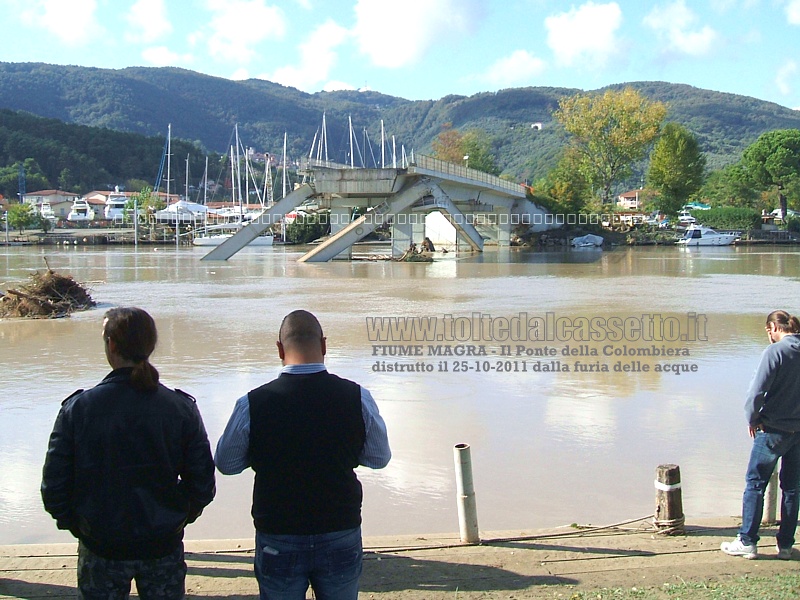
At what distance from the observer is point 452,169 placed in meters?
46.8

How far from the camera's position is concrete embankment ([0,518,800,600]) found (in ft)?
14.7

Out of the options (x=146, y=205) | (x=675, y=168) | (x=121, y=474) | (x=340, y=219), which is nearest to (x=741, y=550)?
(x=121, y=474)

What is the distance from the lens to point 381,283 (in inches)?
1139

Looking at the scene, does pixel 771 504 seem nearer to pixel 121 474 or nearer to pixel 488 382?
pixel 121 474

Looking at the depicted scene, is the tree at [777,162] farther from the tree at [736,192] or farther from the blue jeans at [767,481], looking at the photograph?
the blue jeans at [767,481]

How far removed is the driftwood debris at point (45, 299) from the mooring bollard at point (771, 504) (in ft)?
56.0

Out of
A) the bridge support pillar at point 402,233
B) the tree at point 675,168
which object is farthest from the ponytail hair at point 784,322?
the tree at point 675,168

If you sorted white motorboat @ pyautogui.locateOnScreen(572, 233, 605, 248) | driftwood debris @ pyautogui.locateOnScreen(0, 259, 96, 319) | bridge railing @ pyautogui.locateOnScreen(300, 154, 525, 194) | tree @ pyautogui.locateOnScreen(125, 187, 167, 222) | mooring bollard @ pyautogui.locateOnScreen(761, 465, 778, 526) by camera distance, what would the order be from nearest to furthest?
1. mooring bollard @ pyautogui.locateOnScreen(761, 465, 778, 526)
2. driftwood debris @ pyautogui.locateOnScreen(0, 259, 96, 319)
3. bridge railing @ pyautogui.locateOnScreen(300, 154, 525, 194)
4. white motorboat @ pyautogui.locateOnScreen(572, 233, 605, 248)
5. tree @ pyautogui.locateOnScreen(125, 187, 167, 222)

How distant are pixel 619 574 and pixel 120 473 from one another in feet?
9.76

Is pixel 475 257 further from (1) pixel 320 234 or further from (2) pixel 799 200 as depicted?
(2) pixel 799 200

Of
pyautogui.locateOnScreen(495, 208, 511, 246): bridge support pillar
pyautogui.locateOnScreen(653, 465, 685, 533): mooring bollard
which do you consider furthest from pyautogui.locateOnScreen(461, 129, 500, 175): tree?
pyautogui.locateOnScreen(653, 465, 685, 533): mooring bollard

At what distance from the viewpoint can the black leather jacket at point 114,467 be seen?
10.6ft

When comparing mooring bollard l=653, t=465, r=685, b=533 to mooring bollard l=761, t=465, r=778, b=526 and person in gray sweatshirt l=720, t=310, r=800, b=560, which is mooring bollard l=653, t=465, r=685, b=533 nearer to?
person in gray sweatshirt l=720, t=310, r=800, b=560

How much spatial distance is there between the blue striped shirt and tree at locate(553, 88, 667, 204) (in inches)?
2842
